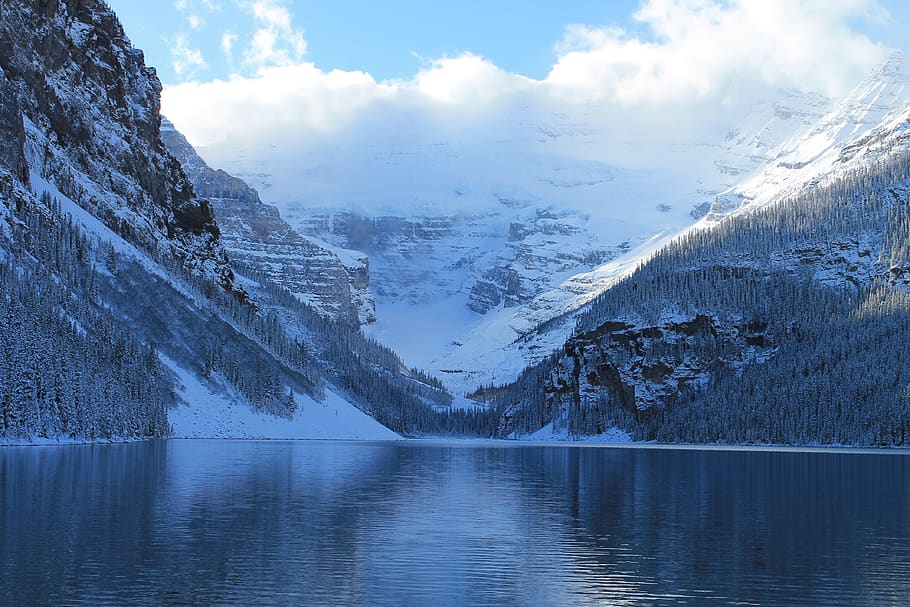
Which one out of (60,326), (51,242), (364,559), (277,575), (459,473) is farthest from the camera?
(51,242)

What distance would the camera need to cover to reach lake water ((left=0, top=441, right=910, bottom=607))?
3784 centimetres

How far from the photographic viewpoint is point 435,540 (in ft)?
167

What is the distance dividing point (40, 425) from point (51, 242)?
6966 cm

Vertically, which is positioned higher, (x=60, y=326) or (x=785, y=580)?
(x=60, y=326)

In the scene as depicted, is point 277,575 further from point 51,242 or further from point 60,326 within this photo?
point 51,242

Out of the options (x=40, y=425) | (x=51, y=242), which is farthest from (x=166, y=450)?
(x=51, y=242)

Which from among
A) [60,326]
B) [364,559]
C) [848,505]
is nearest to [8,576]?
[364,559]

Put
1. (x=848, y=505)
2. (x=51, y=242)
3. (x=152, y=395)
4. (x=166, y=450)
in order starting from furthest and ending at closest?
(x=51, y=242) < (x=152, y=395) < (x=166, y=450) < (x=848, y=505)

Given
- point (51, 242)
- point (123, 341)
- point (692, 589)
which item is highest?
point (51, 242)

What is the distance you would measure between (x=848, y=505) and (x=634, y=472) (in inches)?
1551

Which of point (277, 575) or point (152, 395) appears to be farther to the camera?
point (152, 395)

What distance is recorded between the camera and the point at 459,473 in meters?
103

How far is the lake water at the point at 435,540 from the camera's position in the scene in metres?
37.8

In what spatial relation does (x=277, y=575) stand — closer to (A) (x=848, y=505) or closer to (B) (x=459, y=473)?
(A) (x=848, y=505)
